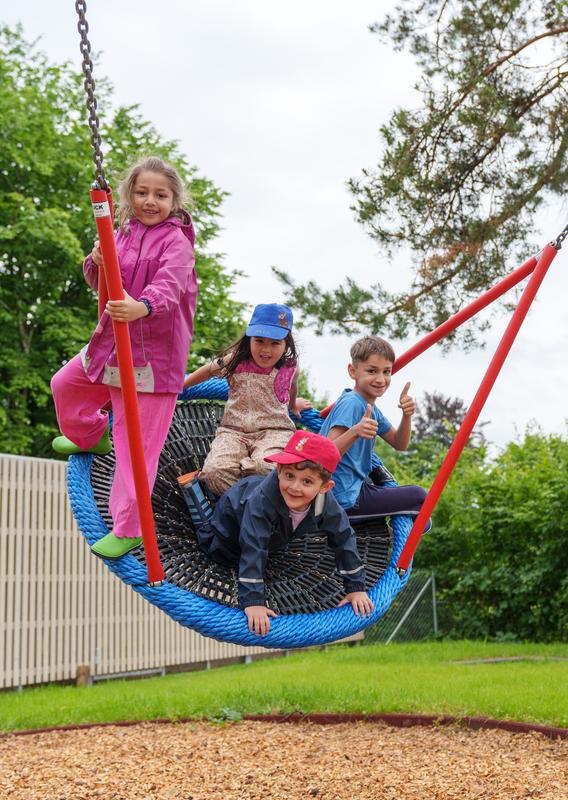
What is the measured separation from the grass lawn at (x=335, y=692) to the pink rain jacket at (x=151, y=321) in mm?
2550

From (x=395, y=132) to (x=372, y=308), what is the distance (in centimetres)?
124

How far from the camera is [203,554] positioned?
3.15 meters

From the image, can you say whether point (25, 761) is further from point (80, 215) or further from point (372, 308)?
point (80, 215)

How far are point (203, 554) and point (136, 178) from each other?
49.5 inches

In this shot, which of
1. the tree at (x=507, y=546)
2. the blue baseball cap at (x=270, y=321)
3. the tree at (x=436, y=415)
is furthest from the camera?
the tree at (x=436, y=415)

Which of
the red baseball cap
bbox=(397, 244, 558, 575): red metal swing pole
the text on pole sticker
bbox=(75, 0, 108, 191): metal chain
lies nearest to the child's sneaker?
the red baseball cap

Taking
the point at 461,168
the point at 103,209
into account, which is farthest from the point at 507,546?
the point at 103,209

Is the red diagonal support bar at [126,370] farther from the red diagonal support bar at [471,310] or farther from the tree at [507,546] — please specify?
the tree at [507,546]

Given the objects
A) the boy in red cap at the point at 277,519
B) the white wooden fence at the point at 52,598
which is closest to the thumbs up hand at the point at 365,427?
the boy in red cap at the point at 277,519

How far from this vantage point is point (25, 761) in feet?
12.5

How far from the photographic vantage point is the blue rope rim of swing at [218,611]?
2.65 metres

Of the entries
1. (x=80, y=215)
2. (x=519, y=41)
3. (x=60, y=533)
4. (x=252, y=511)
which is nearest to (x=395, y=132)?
(x=519, y=41)

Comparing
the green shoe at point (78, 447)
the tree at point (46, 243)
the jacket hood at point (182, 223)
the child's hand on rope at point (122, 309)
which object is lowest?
the green shoe at point (78, 447)

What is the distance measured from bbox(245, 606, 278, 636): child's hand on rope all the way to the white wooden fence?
4460mm
